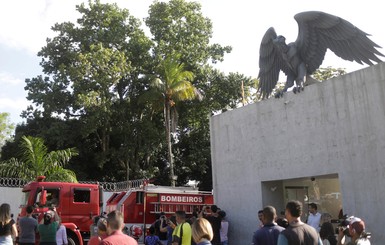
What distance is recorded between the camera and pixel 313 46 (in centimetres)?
1366

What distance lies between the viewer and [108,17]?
29125mm

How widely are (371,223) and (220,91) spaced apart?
64.4 feet

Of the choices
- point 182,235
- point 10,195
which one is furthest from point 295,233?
point 10,195

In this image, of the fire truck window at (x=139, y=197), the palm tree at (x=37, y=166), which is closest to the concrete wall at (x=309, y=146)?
the fire truck window at (x=139, y=197)

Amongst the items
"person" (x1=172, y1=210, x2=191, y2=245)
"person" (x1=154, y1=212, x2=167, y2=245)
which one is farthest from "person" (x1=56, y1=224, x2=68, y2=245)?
"person" (x1=172, y1=210, x2=191, y2=245)

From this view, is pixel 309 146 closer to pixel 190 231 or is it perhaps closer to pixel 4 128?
pixel 190 231

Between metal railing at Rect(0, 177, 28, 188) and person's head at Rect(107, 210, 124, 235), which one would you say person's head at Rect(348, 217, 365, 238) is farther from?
metal railing at Rect(0, 177, 28, 188)

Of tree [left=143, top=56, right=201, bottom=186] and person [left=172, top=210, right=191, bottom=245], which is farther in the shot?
tree [left=143, top=56, right=201, bottom=186]

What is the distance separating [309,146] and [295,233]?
8.58m

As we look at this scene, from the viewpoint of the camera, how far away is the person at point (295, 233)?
461cm

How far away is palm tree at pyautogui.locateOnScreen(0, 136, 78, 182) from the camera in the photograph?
69.2 feet

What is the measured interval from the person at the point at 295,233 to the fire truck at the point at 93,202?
25.9ft

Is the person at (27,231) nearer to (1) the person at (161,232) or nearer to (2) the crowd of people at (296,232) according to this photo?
(1) the person at (161,232)

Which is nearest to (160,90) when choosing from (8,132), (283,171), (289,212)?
→ (283,171)
